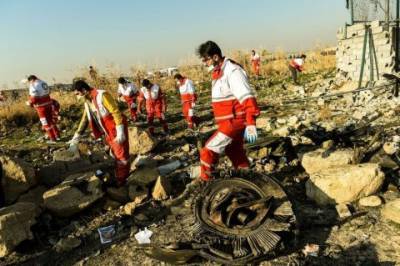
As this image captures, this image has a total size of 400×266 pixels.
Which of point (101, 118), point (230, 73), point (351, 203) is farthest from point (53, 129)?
point (351, 203)

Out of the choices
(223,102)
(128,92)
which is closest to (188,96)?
(128,92)

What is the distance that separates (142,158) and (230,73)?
9.96 feet

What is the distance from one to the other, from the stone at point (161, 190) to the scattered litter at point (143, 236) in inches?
36.3

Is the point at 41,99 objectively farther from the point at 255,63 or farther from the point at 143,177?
the point at 255,63

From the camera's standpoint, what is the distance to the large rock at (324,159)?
16.6 feet

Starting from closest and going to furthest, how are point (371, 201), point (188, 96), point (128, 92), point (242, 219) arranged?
point (242, 219) < point (371, 201) < point (188, 96) < point (128, 92)

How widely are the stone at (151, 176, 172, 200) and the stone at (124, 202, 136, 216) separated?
334 millimetres

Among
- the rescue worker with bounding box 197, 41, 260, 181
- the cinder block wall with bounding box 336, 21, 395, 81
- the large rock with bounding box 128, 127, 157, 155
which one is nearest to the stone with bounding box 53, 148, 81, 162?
the large rock with bounding box 128, 127, 157, 155

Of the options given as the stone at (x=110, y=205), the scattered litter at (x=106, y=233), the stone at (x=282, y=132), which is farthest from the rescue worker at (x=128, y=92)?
the scattered litter at (x=106, y=233)

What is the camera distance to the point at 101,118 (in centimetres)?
552

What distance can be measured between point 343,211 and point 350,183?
1.23 feet

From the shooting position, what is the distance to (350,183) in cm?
445

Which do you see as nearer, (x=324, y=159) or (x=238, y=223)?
(x=238, y=223)

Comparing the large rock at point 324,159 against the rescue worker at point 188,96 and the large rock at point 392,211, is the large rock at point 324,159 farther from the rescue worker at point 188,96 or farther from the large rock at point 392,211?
the rescue worker at point 188,96
